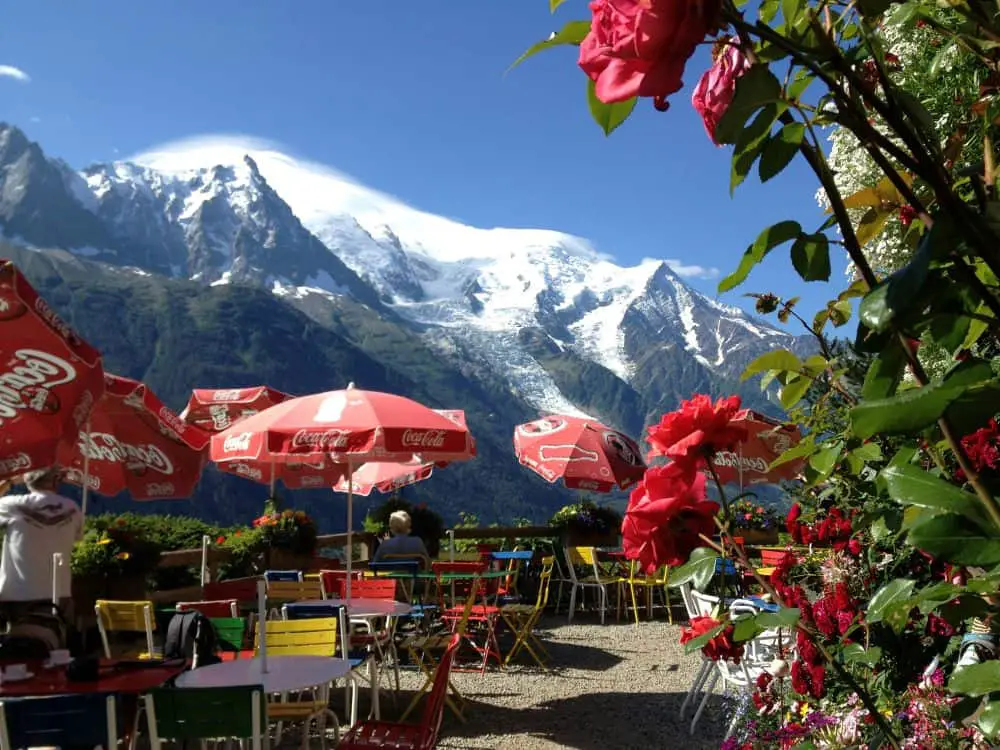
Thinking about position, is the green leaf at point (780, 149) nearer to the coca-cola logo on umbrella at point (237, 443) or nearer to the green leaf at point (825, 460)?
the green leaf at point (825, 460)

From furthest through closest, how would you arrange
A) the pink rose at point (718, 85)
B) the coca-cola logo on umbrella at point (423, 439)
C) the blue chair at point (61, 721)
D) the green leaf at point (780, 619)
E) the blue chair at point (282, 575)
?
the blue chair at point (282, 575), the coca-cola logo on umbrella at point (423, 439), the blue chair at point (61, 721), the green leaf at point (780, 619), the pink rose at point (718, 85)

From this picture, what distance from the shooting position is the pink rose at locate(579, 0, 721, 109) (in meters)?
0.60

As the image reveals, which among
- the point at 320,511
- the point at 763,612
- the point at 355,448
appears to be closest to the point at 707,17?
the point at 763,612

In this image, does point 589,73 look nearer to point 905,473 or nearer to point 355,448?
point 905,473

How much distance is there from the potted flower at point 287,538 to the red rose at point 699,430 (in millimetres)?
9052

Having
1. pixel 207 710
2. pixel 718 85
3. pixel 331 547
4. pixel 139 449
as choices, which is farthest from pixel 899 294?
pixel 331 547

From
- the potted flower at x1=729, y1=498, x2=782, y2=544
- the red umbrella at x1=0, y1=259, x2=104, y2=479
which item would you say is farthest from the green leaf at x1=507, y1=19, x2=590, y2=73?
the potted flower at x1=729, y1=498, x2=782, y2=544

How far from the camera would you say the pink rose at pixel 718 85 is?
750 mm

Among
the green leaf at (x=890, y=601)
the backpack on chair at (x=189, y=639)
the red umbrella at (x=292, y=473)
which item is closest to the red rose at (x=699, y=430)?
the green leaf at (x=890, y=601)

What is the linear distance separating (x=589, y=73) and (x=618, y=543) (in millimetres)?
13442

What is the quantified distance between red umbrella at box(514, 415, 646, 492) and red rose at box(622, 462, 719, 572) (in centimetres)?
1000

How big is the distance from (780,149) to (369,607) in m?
6.01

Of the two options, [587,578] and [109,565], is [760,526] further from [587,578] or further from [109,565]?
[109,565]

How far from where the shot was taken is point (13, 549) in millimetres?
5715
